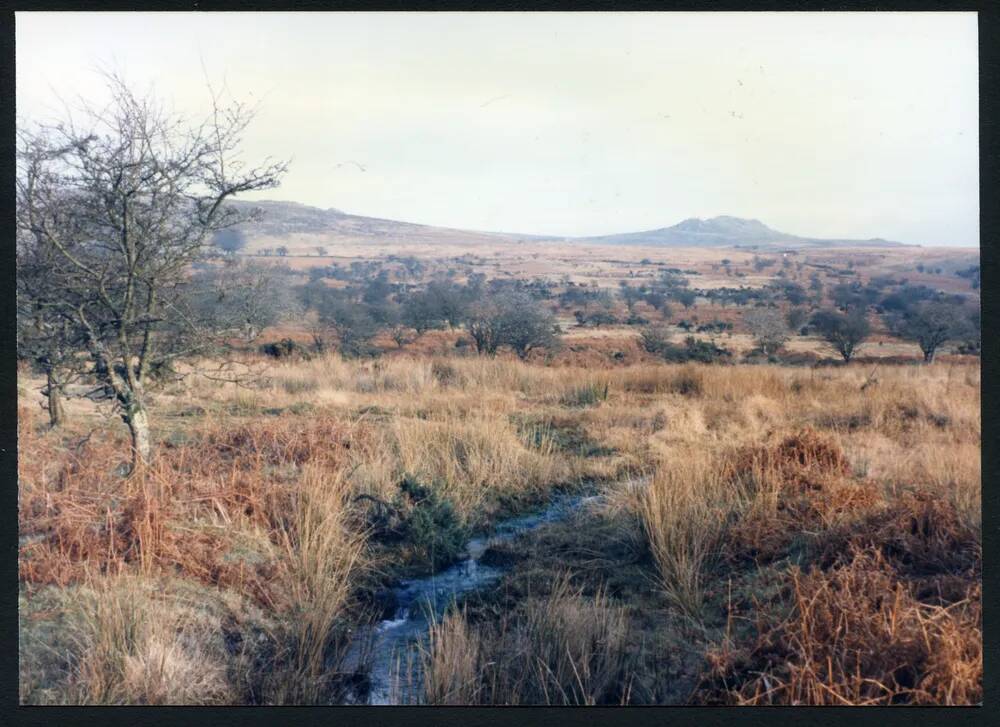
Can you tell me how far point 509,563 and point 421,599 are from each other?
2.77ft

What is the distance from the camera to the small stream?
4.89 metres

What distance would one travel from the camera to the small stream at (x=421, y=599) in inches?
192

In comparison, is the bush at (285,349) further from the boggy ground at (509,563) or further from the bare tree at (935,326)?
the bare tree at (935,326)

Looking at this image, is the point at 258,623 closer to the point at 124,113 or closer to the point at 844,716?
the point at 844,716

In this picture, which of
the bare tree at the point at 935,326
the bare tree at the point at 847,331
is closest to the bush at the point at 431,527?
the bare tree at the point at 935,326

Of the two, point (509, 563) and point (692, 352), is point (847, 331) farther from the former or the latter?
point (509, 563)

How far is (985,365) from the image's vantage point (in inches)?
194

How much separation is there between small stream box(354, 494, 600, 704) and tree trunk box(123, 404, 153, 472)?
2285 mm

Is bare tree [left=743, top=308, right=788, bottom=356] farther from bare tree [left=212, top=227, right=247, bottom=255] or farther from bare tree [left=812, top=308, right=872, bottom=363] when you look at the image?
bare tree [left=212, top=227, right=247, bottom=255]

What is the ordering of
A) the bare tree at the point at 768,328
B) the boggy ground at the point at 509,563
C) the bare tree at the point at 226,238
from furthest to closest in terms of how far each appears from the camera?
the bare tree at the point at 768,328
the bare tree at the point at 226,238
the boggy ground at the point at 509,563

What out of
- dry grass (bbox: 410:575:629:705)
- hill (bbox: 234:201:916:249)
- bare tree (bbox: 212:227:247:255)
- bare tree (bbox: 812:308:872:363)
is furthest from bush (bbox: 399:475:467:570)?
hill (bbox: 234:201:916:249)

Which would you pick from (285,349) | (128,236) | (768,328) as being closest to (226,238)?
(128,236)

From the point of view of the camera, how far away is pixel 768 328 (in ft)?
76.9

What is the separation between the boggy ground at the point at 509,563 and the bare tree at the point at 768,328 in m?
13.9
